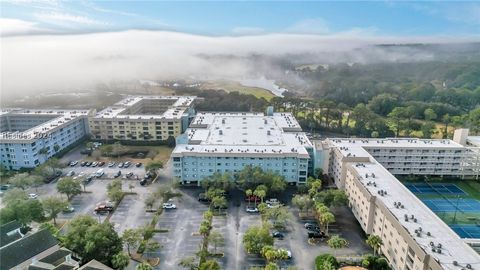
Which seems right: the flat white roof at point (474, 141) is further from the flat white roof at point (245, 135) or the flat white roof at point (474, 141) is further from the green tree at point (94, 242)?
the green tree at point (94, 242)

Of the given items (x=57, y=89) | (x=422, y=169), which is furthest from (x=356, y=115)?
(x=57, y=89)

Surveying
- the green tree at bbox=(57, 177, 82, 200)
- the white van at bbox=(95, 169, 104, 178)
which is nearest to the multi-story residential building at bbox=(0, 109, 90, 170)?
the white van at bbox=(95, 169, 104, 178)

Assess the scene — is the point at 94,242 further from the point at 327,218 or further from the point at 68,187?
the point at 327,218

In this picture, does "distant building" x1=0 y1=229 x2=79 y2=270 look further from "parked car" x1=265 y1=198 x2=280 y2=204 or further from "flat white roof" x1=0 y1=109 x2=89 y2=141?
"flat white roof" x1=0 y1=109 x2=89 y2=141

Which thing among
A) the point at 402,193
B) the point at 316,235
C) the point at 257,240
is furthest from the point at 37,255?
the point at 402,193

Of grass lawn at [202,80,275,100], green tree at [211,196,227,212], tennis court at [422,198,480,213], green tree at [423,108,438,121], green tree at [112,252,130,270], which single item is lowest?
tennis court at [422,198,480,213]

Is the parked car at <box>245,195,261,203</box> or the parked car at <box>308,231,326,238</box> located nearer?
the parked car at <box>308,231,326,238</box>

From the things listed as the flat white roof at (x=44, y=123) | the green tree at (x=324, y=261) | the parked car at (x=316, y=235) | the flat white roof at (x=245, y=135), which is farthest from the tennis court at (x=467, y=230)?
the flat white roof at (x=44, y=123)

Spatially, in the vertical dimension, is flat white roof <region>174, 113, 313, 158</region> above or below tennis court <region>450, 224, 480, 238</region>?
above
